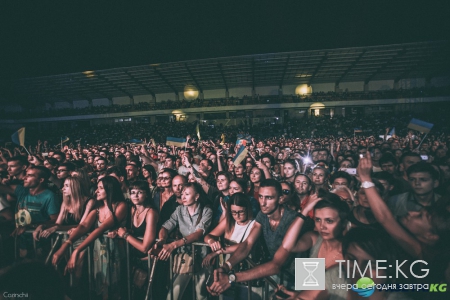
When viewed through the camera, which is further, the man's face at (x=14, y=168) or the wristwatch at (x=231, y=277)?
the man's face at (x=14, y=168)

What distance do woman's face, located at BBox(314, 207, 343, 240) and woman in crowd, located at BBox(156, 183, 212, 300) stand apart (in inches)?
60.4

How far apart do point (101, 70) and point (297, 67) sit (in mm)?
22203

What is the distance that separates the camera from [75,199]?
13.0ft

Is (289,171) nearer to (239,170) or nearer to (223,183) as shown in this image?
(239,170)

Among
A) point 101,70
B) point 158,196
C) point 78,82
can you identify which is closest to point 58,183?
point 158,196

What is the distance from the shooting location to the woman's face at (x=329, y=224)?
2.55 meters

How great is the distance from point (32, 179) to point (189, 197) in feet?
8.70

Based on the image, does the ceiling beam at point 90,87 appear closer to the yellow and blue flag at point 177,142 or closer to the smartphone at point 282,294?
the yellow and blue flag at point 177,142

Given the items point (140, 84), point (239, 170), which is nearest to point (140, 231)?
point (239, 170)

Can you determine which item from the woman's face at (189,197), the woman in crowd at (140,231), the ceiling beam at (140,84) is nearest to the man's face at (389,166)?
the woman's face at (189,197)

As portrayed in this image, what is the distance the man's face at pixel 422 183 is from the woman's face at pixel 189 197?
2.80 meters

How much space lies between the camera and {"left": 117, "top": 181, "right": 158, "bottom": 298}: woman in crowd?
3.09m

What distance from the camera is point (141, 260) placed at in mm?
3475

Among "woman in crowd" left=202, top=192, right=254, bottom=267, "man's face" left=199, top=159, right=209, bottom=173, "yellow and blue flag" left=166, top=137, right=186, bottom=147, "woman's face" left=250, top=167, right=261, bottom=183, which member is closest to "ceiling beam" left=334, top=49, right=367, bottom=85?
"yellow and blue flag" left=166, top=137, right=186, bottom=147
